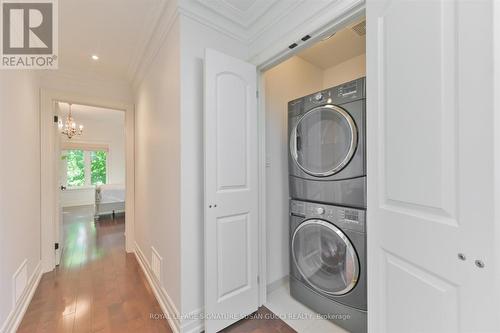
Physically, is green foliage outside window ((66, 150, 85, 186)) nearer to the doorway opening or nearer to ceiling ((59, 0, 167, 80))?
the doorway opening

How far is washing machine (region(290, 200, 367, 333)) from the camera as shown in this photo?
Result: 1.44 m

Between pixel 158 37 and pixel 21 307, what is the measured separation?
2512mm

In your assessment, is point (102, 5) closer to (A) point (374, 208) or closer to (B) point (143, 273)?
(A) point (374, 208)

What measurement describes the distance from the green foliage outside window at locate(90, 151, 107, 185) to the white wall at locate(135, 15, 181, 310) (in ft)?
17.8

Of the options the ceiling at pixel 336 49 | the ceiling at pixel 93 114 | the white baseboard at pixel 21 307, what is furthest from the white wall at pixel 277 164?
the ceiling at pixel 93 114

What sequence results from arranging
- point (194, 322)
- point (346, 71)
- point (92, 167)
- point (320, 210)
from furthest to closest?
point (92, 167) → point (346, 71) → point (320, 210) → point (194, 322)

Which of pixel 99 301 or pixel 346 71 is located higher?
pixel 346 71

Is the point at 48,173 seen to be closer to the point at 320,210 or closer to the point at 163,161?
the point at 163,161

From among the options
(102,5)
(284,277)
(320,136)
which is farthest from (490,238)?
(102,5)

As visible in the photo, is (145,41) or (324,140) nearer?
(324,140)

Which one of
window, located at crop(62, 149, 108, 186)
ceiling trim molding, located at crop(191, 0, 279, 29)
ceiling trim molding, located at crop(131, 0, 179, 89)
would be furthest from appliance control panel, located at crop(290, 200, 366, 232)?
window, located at crop(62, 149, 108, 186)

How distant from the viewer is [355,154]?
4.71 ft

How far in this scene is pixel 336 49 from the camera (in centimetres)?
221

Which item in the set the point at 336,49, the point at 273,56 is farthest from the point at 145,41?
the point at 336,49
